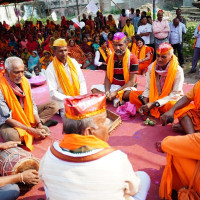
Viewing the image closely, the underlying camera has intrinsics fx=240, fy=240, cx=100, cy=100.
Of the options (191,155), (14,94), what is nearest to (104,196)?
(191,155)

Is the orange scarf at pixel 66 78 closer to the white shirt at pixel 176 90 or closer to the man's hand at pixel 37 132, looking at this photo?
the man's hand at pixel 37 132

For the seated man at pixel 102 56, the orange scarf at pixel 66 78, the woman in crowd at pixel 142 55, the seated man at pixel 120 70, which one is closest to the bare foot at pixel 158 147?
the seated man at pixel 120 70

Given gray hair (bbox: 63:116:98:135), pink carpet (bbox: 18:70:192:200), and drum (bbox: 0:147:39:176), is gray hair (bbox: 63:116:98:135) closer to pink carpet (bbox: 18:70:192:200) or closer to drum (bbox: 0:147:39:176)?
drum (bbox: 0:147:39:176)

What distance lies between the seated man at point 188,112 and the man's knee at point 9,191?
1.89 meters

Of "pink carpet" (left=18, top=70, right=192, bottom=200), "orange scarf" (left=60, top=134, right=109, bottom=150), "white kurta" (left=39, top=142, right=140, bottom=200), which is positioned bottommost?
"pink carpet" (left=18, top=70, right=192, bottom=200)

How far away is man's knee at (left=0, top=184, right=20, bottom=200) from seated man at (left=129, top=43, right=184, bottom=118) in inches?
87.9

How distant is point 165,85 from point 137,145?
116 cm

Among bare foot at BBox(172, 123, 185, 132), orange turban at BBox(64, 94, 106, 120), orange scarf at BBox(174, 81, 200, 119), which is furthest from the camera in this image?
bare foot at BBox(172, 123, 185, 132)

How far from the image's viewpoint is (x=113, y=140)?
3.42 m

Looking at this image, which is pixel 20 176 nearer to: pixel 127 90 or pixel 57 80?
pixel 57 80

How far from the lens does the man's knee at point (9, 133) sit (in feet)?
→ 10.3

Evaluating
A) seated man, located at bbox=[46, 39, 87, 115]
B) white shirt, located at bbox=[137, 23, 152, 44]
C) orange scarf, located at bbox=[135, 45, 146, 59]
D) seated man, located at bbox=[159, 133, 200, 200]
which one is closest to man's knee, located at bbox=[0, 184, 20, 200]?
seated man, located at bbox=[159, 133, 200, 200]

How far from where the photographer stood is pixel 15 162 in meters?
2.47

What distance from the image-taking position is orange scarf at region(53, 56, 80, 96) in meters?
4.21
